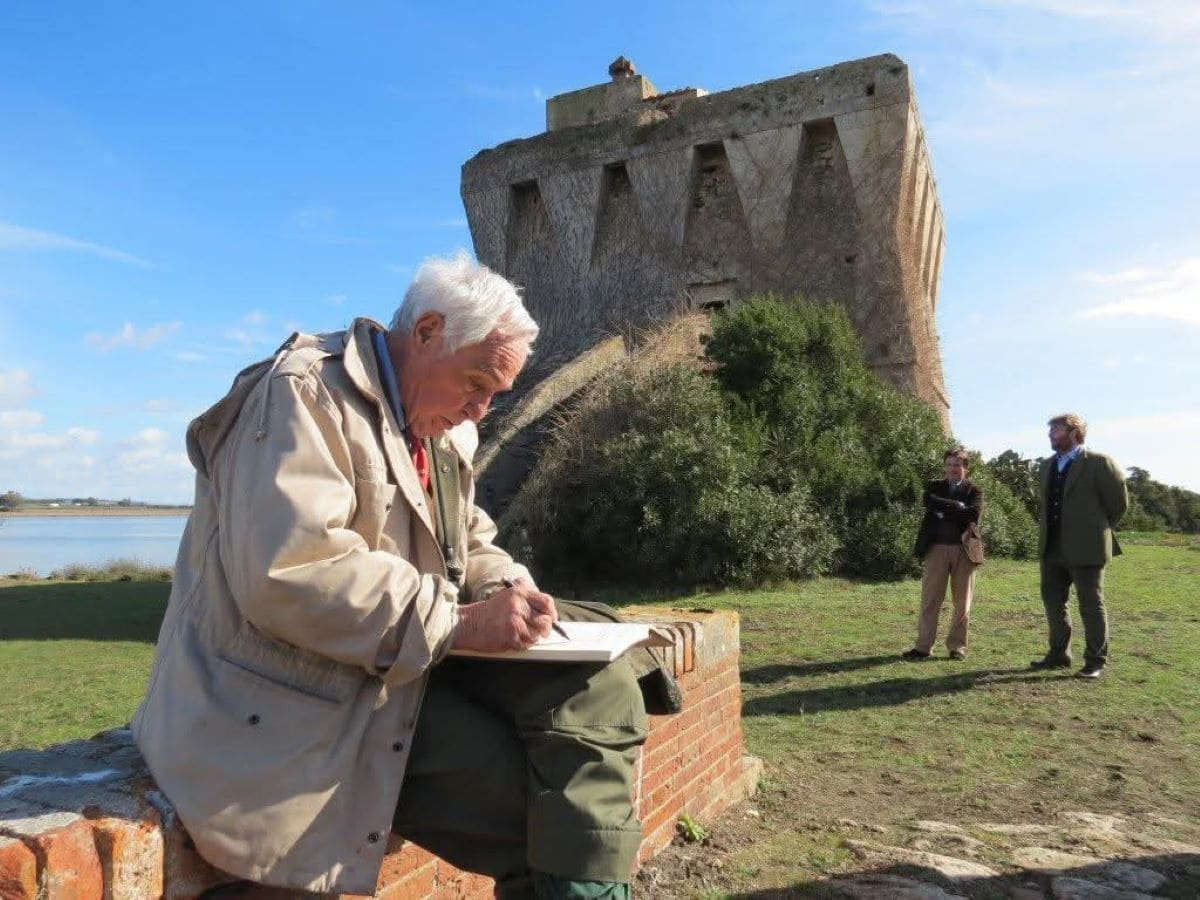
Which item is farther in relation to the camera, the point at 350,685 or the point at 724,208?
the point at 724,208

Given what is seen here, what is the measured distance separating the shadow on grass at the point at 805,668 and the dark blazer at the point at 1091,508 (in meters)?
1.73

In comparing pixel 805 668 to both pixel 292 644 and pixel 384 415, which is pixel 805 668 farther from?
pixel 292 644

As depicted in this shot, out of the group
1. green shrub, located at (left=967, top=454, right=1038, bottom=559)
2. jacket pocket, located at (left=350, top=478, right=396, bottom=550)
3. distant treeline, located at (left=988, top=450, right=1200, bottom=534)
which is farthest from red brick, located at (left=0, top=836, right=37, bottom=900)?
distant treeline, located at (left=988, top=450, right=1200, bottom=534)

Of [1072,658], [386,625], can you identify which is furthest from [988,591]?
[386,625]

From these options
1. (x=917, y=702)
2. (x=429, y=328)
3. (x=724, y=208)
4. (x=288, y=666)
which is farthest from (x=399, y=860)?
(x=724, y=208)

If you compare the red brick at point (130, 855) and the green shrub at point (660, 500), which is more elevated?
the green shrub at point (660, 500)

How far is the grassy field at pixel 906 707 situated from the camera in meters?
4.85

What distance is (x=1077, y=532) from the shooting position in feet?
25.4

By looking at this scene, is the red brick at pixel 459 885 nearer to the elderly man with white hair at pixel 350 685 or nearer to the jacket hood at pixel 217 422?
the elderly man with white hair at pixel 350 685

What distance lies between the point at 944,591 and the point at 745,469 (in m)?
5.83

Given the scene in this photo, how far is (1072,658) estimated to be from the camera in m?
8.22

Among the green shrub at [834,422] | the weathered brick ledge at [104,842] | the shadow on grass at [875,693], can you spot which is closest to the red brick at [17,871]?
the weathered brick ledge at [104,842]

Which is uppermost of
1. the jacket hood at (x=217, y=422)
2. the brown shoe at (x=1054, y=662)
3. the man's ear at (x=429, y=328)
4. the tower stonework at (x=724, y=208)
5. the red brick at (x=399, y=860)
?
the tower stonework at (x=724, y=208)

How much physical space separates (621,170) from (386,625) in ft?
71.2
